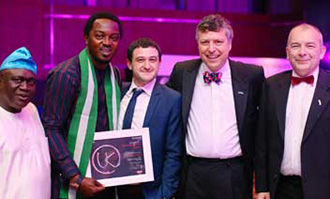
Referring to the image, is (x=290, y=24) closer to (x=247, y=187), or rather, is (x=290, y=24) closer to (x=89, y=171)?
(x=247, y=187)

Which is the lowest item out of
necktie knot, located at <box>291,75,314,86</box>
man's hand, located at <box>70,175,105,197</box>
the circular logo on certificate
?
man's hand, located at <box>70,175,105,197</box>

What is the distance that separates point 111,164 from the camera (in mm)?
3436

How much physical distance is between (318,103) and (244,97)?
0.56 m

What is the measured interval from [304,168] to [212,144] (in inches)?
26.1

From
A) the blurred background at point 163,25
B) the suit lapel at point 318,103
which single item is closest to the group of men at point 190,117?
the suit lapel at point 318,103

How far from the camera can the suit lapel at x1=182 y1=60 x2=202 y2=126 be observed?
3.76m

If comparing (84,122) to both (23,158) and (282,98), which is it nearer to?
(23,158)

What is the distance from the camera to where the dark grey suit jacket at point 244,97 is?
3.74 metres

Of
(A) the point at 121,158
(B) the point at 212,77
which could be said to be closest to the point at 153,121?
(A) the point at 121,158

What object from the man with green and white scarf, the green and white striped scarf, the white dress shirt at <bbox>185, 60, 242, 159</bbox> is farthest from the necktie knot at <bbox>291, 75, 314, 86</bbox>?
the green and white striped scarf

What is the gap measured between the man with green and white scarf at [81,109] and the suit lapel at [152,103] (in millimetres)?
211

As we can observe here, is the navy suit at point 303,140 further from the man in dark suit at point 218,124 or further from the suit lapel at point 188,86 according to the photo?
the suit lapel at point 188,86

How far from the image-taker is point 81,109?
3402mm

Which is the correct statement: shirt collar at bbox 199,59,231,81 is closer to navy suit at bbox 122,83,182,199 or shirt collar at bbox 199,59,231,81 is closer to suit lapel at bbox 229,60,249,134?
suit lapel at bbox 229,60,249,134
